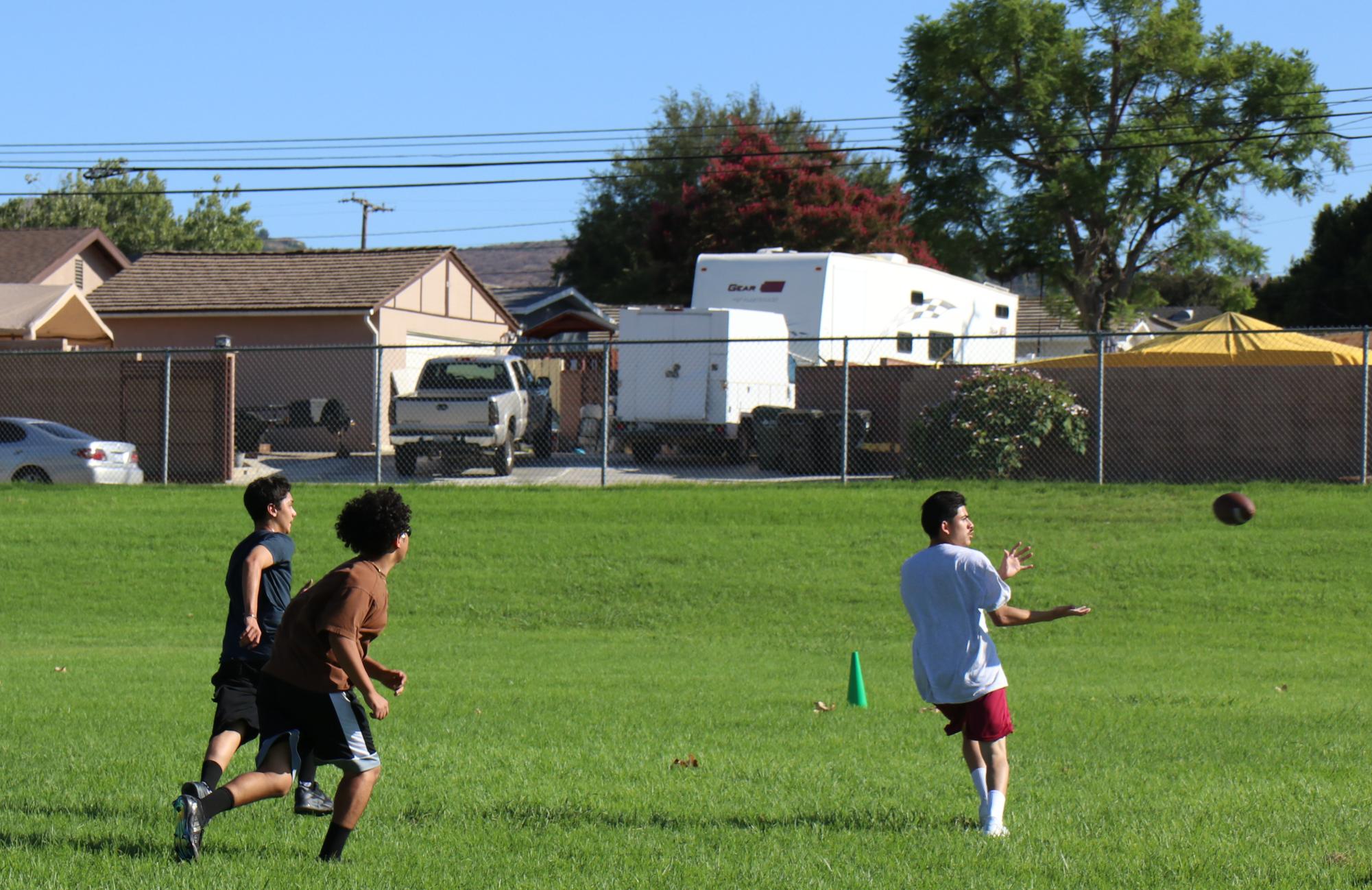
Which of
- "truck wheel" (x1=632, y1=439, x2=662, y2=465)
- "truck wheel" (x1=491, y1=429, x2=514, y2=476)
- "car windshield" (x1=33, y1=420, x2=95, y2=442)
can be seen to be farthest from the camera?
"truck wheel" (x1=632, y1=439, x2=662, y2=465)

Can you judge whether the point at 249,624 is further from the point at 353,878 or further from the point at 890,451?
Result: the point at 890,451

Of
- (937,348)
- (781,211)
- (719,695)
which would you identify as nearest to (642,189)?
(781,211)

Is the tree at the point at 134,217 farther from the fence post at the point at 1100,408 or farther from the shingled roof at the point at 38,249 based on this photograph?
the fence post at the point at 1100,408

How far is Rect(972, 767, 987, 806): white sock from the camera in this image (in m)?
5.73

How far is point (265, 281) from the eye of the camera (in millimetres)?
31203

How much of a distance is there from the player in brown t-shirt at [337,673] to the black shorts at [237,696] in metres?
0.67

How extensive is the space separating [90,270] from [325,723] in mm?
38272

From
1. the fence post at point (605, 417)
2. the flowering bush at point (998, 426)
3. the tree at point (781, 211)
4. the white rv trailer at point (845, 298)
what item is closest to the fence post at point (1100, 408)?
the flowering bush at point (998, 426)

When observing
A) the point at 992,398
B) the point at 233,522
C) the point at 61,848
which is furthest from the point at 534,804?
the point at 992,398

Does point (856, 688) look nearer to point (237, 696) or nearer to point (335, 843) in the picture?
point (237, 696)

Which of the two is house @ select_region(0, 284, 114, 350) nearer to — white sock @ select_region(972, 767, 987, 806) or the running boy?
the running boy

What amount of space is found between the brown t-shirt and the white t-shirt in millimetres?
2096

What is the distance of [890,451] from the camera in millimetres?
21078

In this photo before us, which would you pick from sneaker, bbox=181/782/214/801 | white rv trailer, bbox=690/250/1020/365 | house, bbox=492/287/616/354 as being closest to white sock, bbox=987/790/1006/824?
sneaker, bbox=181/782/214/801
